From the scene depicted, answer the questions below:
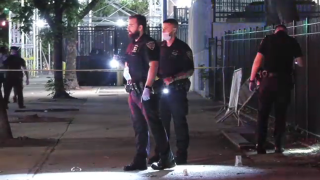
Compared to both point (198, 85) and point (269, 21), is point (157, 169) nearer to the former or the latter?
point (269, 21)

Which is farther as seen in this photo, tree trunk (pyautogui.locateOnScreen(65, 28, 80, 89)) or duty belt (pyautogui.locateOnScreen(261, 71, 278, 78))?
tree trunk (pyautogui.locateOnScreen(65, 28, 80, 89))

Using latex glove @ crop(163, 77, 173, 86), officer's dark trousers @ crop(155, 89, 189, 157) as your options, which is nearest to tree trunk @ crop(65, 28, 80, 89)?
officer's dark trousers @ crop(155, 89, 189, 157)

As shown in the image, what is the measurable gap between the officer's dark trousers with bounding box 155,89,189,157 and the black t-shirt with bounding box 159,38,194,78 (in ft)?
0.85

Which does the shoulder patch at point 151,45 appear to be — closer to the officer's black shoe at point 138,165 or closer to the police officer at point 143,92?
the police officer at point 143,92

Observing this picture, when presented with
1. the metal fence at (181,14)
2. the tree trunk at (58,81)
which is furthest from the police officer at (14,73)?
the metal fence at (181,14)

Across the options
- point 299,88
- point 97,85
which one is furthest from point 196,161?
point 97,85

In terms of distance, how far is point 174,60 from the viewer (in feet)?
25.5

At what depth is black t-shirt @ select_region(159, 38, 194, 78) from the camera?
775 cm

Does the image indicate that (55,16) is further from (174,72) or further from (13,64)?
(174,72)

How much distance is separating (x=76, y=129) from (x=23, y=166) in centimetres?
425

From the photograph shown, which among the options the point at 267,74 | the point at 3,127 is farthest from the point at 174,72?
the point at 3,127

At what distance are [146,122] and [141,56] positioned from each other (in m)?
0.81

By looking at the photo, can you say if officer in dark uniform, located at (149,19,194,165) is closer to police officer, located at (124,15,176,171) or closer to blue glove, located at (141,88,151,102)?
police officer, located at (124,15,176,171)

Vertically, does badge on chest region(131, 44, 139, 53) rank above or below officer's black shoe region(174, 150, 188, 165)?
above
